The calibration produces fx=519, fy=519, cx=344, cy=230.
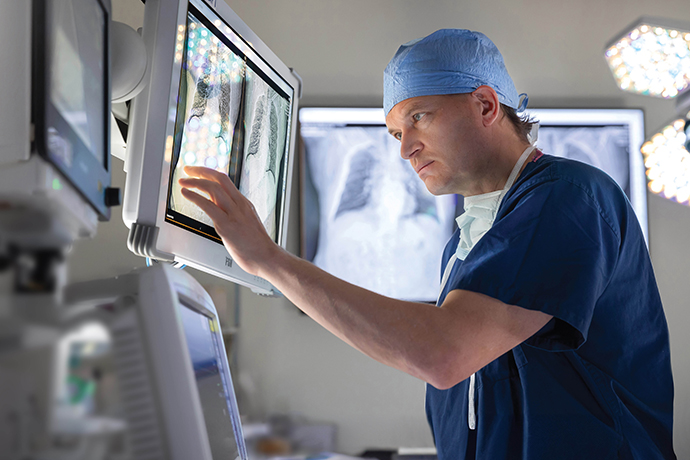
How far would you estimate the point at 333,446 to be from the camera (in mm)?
1949

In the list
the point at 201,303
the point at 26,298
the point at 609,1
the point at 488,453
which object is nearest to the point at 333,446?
the point at 488,453

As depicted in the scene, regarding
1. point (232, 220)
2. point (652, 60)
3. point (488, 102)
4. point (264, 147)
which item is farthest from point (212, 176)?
point (652, 60)

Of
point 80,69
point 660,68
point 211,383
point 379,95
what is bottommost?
point 211,383

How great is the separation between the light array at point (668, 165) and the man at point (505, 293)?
66 cm

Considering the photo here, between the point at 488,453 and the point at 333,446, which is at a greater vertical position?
the point at 488,453

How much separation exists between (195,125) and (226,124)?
4.1 inches

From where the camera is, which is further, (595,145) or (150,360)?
(595,145)

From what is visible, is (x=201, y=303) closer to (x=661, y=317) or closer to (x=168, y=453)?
(x=168, y=453)

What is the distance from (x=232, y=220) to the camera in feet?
2.90

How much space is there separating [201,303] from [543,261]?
20.5 inches

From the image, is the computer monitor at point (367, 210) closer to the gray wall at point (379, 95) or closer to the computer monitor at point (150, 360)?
the gray wall at point (379, 95)

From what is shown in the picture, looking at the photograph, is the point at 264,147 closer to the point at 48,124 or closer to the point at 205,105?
the point at 205,105

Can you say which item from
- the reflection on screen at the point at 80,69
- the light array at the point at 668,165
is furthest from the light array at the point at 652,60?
the reflection on screen at the point at 80,69

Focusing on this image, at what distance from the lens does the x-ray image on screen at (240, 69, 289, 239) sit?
1.08 meters
